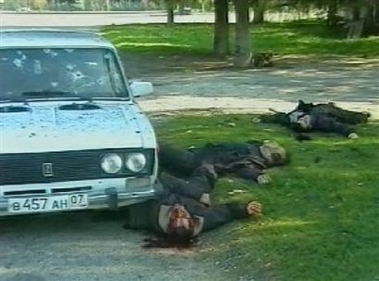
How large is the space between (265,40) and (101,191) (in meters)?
27.6

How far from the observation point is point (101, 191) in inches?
251

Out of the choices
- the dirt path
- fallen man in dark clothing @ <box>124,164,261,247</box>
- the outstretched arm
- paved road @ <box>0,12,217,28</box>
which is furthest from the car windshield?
paved road @ <box>0,12,217,28</box>

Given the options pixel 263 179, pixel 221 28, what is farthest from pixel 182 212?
pixel 221 28

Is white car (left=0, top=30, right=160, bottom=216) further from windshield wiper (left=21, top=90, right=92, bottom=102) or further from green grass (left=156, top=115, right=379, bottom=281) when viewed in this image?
green grass (left=156, top=115, right=379, bottom=281)

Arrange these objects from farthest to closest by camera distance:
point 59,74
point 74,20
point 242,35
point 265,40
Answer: point 74,20, point 265,40, point 242,35, point 59,74

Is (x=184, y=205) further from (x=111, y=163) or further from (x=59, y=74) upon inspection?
(x=59, y=74)

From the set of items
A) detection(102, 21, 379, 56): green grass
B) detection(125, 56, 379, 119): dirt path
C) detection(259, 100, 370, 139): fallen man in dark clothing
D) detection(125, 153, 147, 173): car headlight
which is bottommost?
detection(102, 21, 379, 56): green grass

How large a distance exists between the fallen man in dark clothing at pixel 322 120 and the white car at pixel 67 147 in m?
4.08

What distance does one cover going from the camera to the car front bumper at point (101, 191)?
6.21 metres

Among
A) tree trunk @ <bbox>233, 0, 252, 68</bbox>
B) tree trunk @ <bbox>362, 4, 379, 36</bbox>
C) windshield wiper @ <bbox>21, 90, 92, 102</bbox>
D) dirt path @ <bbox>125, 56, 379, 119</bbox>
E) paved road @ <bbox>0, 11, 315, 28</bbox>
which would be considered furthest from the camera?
paved road @ <bbox>0, 11, 315, 28</bbox>

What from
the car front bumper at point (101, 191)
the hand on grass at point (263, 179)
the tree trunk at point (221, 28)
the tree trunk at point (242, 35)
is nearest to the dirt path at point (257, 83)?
the tree trunk at point (242, 35)

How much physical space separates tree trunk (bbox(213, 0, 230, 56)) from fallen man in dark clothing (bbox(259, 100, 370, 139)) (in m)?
12.4

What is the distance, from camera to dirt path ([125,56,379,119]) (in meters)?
15.0

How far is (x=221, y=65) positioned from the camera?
920 inches
